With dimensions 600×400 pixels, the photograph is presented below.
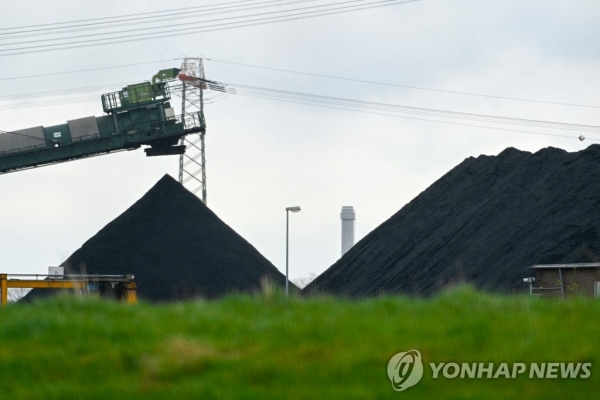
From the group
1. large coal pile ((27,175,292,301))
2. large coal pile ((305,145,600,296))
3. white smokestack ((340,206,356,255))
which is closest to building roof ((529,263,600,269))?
large coal pile ((305,145,600,296))

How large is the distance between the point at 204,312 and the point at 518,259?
22385 millimetres

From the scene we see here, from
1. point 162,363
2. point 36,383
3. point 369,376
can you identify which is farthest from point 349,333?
point 36,383

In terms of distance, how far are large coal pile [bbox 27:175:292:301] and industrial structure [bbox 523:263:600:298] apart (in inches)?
457

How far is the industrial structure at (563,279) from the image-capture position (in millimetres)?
27219

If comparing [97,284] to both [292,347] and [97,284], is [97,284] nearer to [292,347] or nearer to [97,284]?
[97,284]

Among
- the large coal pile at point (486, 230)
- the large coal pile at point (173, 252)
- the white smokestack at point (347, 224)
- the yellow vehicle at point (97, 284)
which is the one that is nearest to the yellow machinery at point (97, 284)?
the yellow vehicle at point (97, 284)

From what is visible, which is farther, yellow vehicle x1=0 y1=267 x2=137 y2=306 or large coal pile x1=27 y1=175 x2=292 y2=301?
large coal pile x1=27 y1=175 x2=292 y2=301

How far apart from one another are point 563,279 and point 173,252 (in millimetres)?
17210

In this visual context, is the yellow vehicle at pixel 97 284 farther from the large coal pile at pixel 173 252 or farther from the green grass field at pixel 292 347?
the green grass field at pixel 292 347

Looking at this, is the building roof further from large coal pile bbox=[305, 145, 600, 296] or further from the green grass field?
the green grass field

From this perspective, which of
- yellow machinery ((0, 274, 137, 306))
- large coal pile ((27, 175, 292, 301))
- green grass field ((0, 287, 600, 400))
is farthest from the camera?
large coal pile ((27, 175, 292, 301))

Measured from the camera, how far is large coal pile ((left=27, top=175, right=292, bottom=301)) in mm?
35156

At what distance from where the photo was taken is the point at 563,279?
28.0m

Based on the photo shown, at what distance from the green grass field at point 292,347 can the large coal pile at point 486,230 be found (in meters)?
16.9
